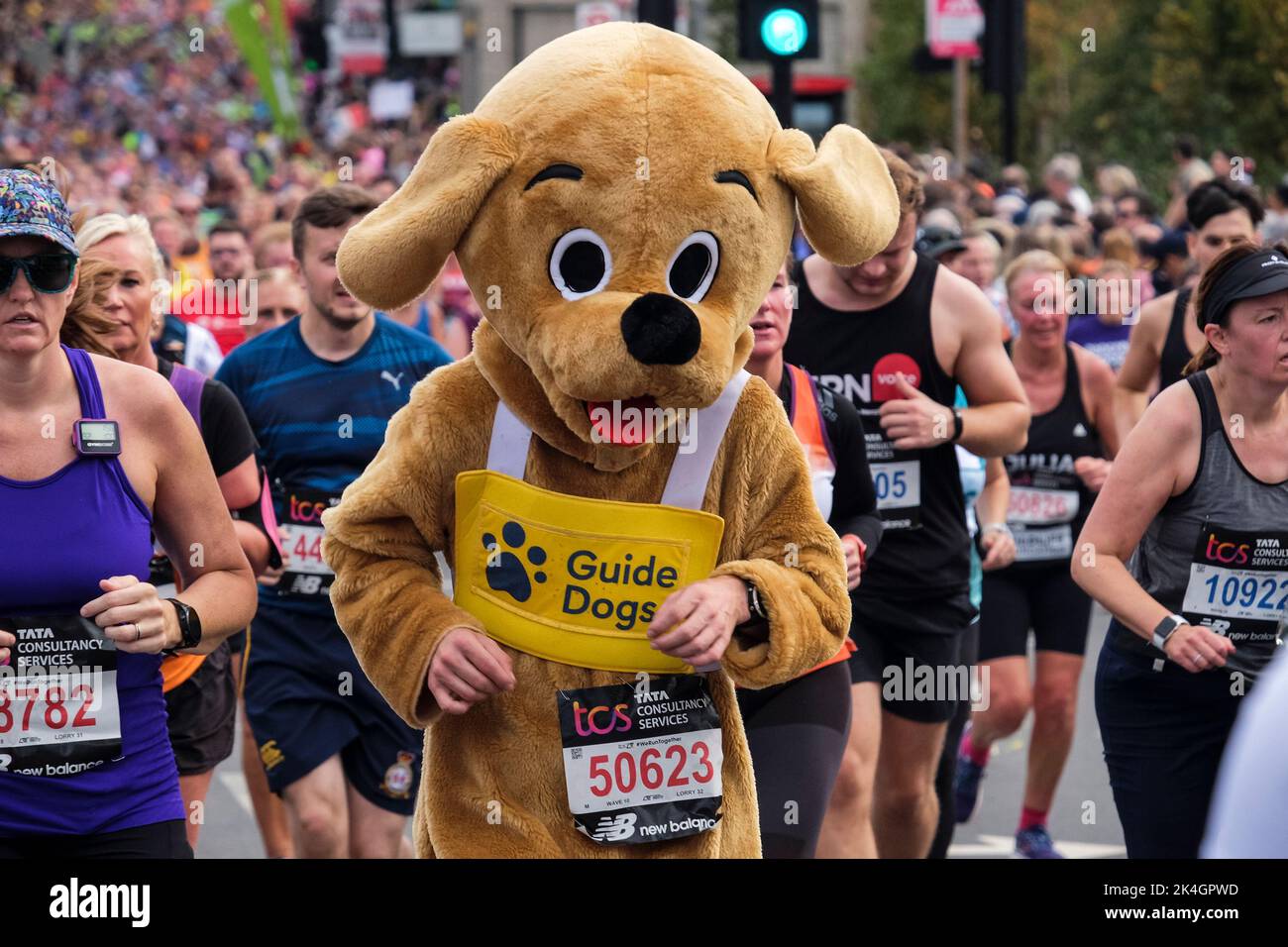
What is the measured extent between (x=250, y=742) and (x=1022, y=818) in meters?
2.79

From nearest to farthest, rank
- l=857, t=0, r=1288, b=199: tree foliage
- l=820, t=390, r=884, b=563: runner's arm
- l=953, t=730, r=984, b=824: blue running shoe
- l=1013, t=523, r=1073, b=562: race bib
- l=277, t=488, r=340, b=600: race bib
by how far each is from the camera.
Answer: l=820, t=390, r=884, b=563: runner's arm
l=277, t=488, r=340, b=600: race bib
l=1013, t=523, r=1073, b=562: race bib
l=953, t=730, r=984, b=824: blue running shoe
l=857, t=0, r=1288, b=199: tree foliage

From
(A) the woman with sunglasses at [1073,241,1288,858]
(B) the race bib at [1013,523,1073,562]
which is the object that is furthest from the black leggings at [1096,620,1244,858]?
(B) the race bib at [1013,523,1073,562]

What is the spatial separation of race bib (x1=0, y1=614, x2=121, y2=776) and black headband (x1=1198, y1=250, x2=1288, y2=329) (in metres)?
2.86

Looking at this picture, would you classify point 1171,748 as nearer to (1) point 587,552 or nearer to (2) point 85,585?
(1) point 587,552

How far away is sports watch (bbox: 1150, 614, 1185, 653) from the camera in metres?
5.20

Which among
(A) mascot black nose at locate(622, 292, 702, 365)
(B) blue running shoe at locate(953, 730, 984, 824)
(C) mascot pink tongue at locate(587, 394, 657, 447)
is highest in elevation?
(A) mascot black nose at locate(622, 292, 702, 365)

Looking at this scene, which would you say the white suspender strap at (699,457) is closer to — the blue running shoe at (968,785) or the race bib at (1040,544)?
the race bib at (1040,544)

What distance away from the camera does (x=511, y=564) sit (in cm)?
411

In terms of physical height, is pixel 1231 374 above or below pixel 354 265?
below

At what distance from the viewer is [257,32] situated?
30281 millimetres

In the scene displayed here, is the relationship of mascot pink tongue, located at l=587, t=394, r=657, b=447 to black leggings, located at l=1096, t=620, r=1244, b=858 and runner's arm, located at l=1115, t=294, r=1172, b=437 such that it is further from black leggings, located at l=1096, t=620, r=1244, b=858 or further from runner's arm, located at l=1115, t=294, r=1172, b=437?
runner's arm, located at l=1115, t=294, r=1172, b=437

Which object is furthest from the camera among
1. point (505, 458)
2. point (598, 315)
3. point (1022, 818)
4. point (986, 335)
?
point (1022, 818)
